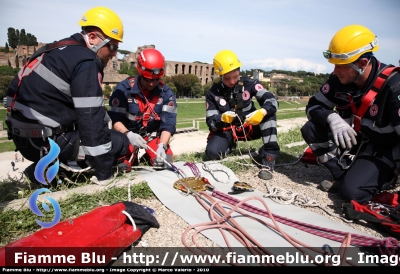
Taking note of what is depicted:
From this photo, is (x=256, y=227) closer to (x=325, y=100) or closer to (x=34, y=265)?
(x=34, y=265)

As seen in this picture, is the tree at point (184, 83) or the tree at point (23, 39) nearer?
the tree at point (184, 83)

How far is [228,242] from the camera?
2.20 metres

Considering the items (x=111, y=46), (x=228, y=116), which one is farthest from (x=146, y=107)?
(x=111, y=46)

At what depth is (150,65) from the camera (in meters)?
4.16

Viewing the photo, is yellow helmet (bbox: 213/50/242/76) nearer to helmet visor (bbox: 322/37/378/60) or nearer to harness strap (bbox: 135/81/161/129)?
harness strap (bbox: 135/81/161/129)

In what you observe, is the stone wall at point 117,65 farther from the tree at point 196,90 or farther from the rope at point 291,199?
the rope at point 291,199

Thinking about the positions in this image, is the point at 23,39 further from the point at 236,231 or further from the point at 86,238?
the point at 236,231

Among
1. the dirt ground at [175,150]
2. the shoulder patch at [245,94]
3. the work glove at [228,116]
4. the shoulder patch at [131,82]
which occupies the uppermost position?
the shoulder patch at [131,82]

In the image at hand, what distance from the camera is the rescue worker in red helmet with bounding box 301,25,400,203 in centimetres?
296

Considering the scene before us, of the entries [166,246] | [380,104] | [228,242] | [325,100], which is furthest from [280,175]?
[166,246]

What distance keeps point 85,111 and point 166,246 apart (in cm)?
146

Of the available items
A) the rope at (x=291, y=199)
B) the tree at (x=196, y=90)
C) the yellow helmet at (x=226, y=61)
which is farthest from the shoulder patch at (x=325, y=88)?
the tree at (x=196, y=90)

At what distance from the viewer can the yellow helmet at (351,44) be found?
296 cm

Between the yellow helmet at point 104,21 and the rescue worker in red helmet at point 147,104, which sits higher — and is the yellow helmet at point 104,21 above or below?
above
